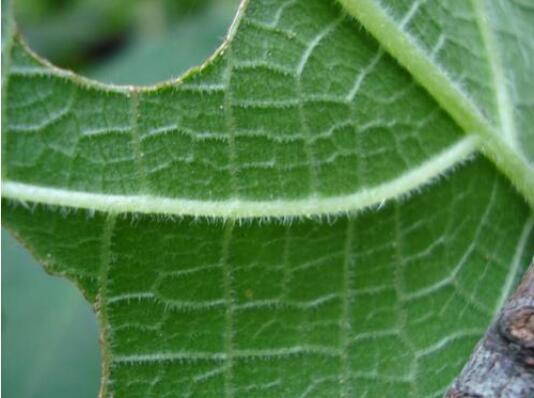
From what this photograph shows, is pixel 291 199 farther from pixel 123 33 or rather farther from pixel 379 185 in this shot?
pixel 123 33

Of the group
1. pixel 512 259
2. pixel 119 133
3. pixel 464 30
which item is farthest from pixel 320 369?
pixel 464 30

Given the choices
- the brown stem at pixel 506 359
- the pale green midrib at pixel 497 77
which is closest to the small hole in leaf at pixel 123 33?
the pale green midrib at pixel 497 77

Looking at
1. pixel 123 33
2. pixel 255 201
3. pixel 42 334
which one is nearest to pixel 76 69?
pixel 123 33

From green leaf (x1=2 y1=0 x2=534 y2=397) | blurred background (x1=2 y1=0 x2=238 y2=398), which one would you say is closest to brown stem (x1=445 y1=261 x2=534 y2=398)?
green leaf (x1=2 y1=0 x2=534 y2=397)

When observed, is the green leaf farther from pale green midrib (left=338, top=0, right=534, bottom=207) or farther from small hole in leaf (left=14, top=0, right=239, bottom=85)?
small hole in leaf (left=14, top=0, right=239, bottom=85)

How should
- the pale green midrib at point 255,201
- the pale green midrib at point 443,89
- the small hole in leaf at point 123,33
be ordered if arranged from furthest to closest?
the small hole in leaf at point 123,33 < the pale green midrib at point 443,89 < the pale green midrib at point 255,201

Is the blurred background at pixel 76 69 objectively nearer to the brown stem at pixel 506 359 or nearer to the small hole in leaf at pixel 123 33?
the small hole in leaf at pixel 123 33
